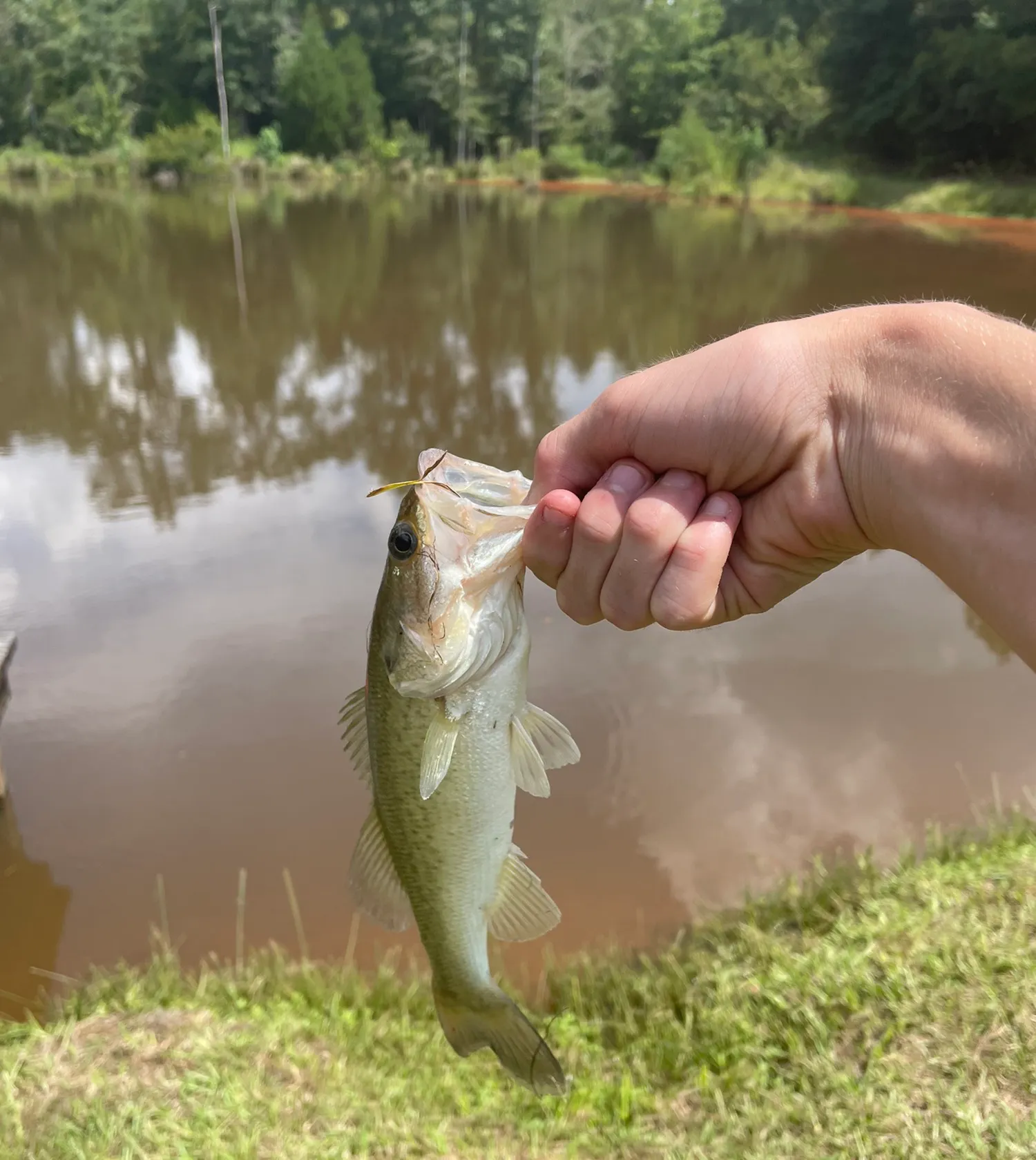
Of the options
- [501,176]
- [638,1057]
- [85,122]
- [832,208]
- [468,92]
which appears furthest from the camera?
→ [468,92]

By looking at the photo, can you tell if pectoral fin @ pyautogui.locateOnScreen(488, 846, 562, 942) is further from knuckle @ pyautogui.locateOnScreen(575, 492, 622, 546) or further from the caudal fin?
knuckle @ pyautogui.locateOnScreen(575, 492, 622, 546)

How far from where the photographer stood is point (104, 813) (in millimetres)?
4262

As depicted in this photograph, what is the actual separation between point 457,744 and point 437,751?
8 centimetres

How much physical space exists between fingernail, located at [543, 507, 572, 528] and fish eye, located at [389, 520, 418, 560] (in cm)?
24

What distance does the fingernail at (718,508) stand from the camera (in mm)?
1613

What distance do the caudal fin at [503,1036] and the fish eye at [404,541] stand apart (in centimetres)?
99

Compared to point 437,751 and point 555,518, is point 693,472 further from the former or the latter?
point 437,751

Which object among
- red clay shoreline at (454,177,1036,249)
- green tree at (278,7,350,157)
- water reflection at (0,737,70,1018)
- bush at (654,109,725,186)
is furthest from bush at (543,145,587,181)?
water reflection at (0,737,70,1018)

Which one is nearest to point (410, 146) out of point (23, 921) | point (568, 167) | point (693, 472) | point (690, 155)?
point (568, 167)

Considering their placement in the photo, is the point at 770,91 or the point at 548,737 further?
the point at 770,91

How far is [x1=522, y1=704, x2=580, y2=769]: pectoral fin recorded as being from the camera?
5.71 ft

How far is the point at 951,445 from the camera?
1.45m

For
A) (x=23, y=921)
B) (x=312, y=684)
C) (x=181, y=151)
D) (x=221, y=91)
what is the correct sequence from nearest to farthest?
(x=23, y=921) < (x=312, y=684) < (x=181, y=151) < (x=221, y=91)

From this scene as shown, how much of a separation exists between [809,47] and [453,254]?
26.1 metres
